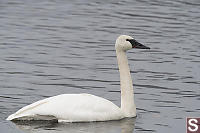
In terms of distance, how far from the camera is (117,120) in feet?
38.5

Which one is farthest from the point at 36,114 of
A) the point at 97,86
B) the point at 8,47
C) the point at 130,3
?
the point at 130,3

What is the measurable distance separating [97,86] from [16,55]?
3.03 metres

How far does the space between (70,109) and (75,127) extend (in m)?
0.28

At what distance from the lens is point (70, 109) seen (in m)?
11.4

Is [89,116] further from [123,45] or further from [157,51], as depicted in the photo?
[157,51]

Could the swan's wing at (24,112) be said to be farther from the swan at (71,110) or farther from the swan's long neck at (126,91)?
the swan's long neck at (126,91)

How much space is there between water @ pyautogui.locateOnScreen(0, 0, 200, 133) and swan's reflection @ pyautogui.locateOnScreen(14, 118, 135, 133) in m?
0.01

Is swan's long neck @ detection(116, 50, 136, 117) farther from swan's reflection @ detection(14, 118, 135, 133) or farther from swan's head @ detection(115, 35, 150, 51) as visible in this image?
swan's reflection @ detection(14, 118, 135, 133)

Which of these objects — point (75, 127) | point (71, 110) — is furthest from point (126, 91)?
point (75, 127)

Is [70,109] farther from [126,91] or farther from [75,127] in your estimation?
[126,91]

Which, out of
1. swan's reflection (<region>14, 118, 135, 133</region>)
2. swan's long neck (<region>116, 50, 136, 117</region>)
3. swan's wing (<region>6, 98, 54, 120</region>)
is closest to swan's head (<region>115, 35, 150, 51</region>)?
swan's long neck (<region>116, 50, 136, 117</region>)

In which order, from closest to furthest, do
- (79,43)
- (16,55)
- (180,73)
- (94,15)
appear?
1. (180,73)
2. (16,55)
3. (79,43)
4. (94,15)

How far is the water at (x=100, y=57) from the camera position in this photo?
39.7 ft

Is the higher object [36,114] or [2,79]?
[2,79]
